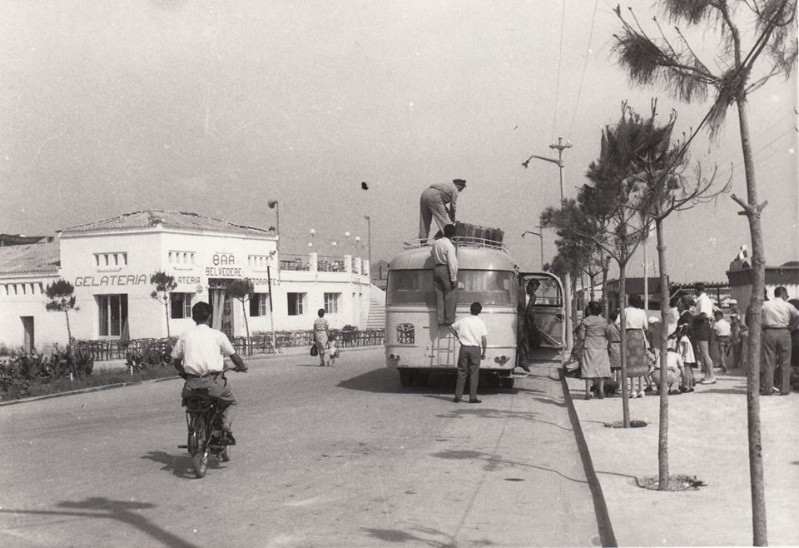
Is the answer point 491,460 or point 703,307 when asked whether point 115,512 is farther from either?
point 703,307

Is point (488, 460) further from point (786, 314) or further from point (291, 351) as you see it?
point (291, 351)

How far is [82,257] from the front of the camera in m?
42.0

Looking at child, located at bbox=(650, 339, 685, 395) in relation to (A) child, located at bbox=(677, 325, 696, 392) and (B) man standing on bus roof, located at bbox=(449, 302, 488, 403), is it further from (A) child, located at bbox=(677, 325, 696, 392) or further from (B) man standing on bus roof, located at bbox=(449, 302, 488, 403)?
(B) man standing on bus roof, located at bbox=(449, 302, 488, 403)

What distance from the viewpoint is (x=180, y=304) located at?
135 ft

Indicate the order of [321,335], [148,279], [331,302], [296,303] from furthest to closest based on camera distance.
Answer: [331,302], [296,303], [148,279], [321,335]

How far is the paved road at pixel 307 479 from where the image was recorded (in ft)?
20.2

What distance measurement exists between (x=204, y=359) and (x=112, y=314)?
116ft

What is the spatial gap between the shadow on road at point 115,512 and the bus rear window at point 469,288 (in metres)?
9.65

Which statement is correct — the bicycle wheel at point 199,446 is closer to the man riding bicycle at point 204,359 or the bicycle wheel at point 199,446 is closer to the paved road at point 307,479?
the paved road at point 307,479

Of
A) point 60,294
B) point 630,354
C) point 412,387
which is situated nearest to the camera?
point 630,354

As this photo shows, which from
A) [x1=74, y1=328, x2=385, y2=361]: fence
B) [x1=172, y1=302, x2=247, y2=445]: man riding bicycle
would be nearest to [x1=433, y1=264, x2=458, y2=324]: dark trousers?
[x1=172, y1=302, x2=247, y2=445]: man riding bicycle

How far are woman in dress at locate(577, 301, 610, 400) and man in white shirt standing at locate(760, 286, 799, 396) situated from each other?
2.52 m

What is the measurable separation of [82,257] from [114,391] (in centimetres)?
2558

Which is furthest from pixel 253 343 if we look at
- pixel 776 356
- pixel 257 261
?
pixel 776 356
